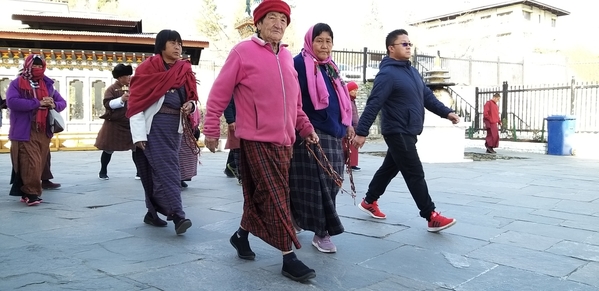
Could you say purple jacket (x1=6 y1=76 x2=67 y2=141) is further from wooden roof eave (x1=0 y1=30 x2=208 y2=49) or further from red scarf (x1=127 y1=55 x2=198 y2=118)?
wooden roof eave (x1=0 y1=30 x2=208 y2=49)

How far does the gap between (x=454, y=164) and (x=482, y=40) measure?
3580 centimetres

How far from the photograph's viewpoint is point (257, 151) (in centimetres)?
324

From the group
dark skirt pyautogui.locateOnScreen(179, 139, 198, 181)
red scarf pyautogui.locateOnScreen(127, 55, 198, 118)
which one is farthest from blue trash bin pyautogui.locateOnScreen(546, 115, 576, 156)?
red scarf pyautogui.locateOnScreen(127, 55, 198, 118)

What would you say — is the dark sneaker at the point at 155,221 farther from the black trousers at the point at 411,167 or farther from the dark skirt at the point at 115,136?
the dark skirt at the point at 115,136

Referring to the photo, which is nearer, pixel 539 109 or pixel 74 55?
pixel 74 55

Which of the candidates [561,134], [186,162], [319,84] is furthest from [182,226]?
[561,134]

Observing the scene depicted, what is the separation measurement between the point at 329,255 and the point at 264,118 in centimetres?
116

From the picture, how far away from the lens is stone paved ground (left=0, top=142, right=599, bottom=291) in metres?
3.08

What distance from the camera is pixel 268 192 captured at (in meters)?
3.21

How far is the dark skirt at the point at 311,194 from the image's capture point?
11.9 ft

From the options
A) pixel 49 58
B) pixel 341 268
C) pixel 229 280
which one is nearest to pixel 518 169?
pixel 341 268

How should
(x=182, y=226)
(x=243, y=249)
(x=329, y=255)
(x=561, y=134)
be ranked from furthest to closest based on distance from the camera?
(x=561, y=134)
(x=182, y=226)
(x=329, y=255)
(x=243, y=249)

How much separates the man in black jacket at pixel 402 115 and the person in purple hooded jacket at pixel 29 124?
370cm

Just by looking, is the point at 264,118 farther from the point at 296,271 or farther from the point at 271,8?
the point at 296,271
